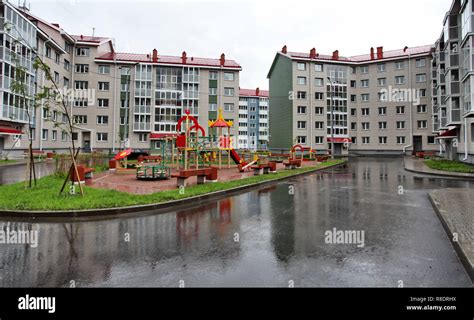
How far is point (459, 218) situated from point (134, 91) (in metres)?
44.4

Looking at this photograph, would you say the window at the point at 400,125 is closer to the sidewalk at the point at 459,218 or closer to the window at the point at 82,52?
the sidewalk at the point at 459,218

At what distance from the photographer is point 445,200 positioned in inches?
373

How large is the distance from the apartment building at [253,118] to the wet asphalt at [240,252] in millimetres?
84732

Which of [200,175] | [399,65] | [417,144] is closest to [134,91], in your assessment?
[200,175]

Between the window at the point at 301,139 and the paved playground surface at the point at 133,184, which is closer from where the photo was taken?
A: the paved playground surface at the point at 133,184

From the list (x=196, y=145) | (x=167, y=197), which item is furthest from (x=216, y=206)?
(x=196, y=145)

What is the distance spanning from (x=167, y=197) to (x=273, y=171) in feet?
36.6

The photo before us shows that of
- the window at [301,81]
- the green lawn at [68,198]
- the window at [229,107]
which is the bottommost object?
the green lawn at [68,198]

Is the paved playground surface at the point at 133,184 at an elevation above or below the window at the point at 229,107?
below

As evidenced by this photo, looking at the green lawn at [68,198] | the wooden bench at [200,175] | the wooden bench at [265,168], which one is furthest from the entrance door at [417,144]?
the green lawn at [68,198]

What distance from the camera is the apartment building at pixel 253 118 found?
9344 centimetres

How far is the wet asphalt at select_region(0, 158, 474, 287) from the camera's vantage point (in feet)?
13.4
